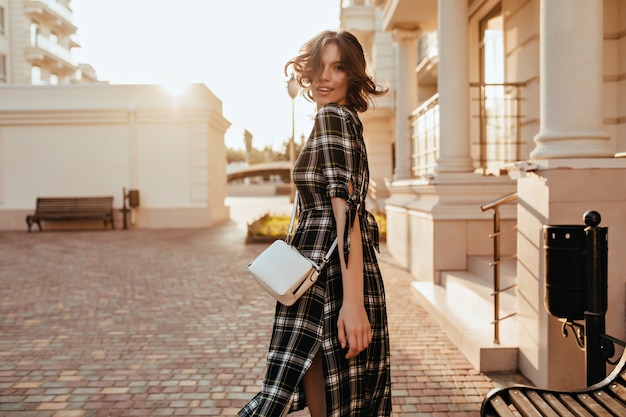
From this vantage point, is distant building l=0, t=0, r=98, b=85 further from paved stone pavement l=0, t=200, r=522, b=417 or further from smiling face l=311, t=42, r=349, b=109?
smiling face l=311, t=42, r=349, b=109

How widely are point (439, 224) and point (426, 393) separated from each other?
3365 mm

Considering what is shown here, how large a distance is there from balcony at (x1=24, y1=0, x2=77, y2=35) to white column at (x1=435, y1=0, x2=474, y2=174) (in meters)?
33.7

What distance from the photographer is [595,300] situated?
2395 millimetres

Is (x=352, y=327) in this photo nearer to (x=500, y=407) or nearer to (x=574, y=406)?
(x=500, y=407)

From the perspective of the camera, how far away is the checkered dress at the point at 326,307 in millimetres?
1925

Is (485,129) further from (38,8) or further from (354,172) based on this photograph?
(38,8)

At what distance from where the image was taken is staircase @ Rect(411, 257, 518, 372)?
13.1ft

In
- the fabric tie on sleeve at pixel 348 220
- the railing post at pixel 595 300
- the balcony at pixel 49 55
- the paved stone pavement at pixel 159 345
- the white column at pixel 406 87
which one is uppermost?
the balcony at pixel 49 55

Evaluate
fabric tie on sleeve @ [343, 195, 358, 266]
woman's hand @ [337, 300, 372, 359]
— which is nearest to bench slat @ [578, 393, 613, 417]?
woman's hand @ [337, 300, 372, 359]

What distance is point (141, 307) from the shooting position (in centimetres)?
633

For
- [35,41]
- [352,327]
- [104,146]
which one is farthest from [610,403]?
[35,41]

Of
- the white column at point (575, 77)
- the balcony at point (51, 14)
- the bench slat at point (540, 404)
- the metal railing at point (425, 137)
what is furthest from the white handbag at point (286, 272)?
the balcony at point (51, 14)

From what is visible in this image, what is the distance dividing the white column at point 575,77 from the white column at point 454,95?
3.40 meters

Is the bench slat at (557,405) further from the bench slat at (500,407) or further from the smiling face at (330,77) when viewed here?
the smiling face at (330,77)
